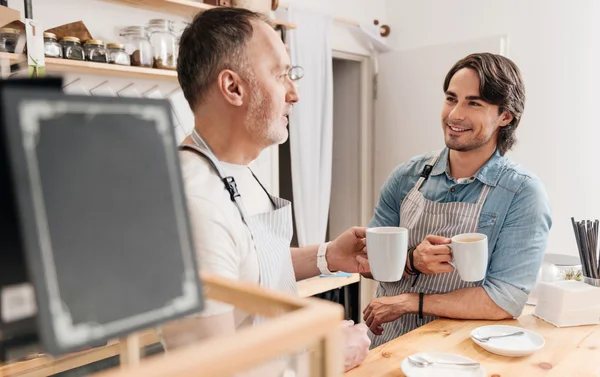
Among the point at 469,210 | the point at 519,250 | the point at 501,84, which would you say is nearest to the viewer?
the point at 519,250

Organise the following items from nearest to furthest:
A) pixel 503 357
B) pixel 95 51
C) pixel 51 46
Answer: pixel 503 357
pixel 51 46
pixel 95 51

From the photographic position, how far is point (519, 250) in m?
1.53

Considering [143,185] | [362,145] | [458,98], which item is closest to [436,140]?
[362,145]

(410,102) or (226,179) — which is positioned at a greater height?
(410,102)

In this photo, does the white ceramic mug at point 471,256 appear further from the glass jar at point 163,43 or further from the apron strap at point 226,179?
the glass jar at point 163,43

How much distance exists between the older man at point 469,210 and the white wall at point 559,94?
1631mm

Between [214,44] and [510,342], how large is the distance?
3.29 ft

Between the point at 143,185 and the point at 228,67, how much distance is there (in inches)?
31.8

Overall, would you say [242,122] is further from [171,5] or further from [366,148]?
[366,148]

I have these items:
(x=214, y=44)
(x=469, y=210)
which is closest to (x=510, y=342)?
(x=469, y=210)

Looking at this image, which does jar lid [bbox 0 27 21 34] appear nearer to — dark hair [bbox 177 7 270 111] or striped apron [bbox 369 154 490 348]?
dark hair [bbox 177 7 270 111]

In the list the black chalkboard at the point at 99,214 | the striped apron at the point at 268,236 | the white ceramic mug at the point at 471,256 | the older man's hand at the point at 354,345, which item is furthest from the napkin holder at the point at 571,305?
the black chalkboard at the point at 99,214

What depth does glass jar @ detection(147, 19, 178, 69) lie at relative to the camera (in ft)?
7.55

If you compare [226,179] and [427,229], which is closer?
[226,179]
